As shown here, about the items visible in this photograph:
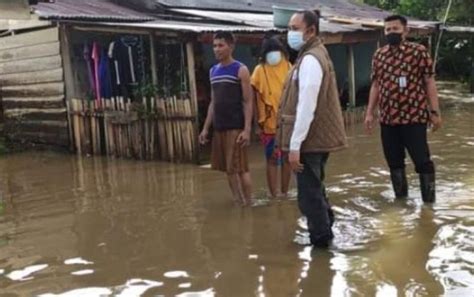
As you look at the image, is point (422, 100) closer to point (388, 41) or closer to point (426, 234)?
point (388, 41)

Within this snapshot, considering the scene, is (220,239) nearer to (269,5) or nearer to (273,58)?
(273,58)

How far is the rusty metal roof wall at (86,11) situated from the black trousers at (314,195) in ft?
19.6

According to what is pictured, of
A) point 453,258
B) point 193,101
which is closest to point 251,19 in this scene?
point 193,101

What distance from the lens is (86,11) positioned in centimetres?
1054

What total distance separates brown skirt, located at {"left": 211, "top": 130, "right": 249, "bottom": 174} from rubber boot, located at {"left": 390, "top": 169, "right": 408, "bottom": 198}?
53.3 inches

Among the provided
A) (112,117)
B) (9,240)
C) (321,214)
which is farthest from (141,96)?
(321,214)

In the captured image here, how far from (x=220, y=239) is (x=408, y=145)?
1887 millimetres

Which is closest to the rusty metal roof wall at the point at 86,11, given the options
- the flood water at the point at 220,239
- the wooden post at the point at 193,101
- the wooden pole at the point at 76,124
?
the wooden pole at the point at 76,124

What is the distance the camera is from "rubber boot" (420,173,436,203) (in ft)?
18.7

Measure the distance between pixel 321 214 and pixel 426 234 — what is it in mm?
922

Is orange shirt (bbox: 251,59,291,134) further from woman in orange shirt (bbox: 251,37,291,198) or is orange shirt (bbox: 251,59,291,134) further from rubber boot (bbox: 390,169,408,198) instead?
rubber boot (bbox: 390,169,408,198)

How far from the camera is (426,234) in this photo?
4.90m

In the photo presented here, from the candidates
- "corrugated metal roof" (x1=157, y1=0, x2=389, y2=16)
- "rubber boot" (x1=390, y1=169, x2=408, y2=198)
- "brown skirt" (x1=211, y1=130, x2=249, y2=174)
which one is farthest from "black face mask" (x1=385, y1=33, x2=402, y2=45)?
"corrugated metal roof" (x1=157, y1=0, x2=389, y2=16)

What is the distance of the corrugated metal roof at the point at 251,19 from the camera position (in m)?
11.7
